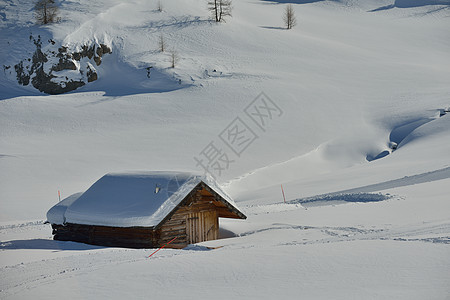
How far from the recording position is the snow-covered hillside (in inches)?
452

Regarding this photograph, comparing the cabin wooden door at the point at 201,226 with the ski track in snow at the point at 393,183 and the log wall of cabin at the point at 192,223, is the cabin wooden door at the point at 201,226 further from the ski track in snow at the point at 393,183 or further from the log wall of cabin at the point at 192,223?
the ski track in snow at the point at 393,183

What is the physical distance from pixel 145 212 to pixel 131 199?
91 cm

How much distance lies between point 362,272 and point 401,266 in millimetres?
904

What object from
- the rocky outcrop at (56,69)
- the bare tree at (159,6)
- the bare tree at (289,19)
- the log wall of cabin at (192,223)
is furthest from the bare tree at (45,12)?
the log wall of cabin at (192,223)

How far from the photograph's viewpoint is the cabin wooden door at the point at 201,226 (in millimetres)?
17531

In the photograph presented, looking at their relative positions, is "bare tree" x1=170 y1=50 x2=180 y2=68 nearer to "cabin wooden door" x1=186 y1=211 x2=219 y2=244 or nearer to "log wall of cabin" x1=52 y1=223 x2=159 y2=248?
"cabin wooden door" x1=186 y1=211 x2=219 y2=244

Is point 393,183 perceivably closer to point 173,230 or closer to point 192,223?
point 192,223

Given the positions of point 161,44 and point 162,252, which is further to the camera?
point 161,44

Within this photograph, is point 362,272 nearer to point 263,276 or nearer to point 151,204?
point 263,276

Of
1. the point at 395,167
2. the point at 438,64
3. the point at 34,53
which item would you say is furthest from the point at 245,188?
the point at 438,64

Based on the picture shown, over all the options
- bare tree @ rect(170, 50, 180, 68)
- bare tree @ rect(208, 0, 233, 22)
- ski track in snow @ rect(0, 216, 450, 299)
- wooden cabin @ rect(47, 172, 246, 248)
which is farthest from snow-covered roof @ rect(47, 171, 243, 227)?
bare tree @ rect(208, 0, 233, 22)

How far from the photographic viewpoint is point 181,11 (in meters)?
60.5

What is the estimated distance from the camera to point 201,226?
18.0 m

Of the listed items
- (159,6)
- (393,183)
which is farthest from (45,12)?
(393,183)
